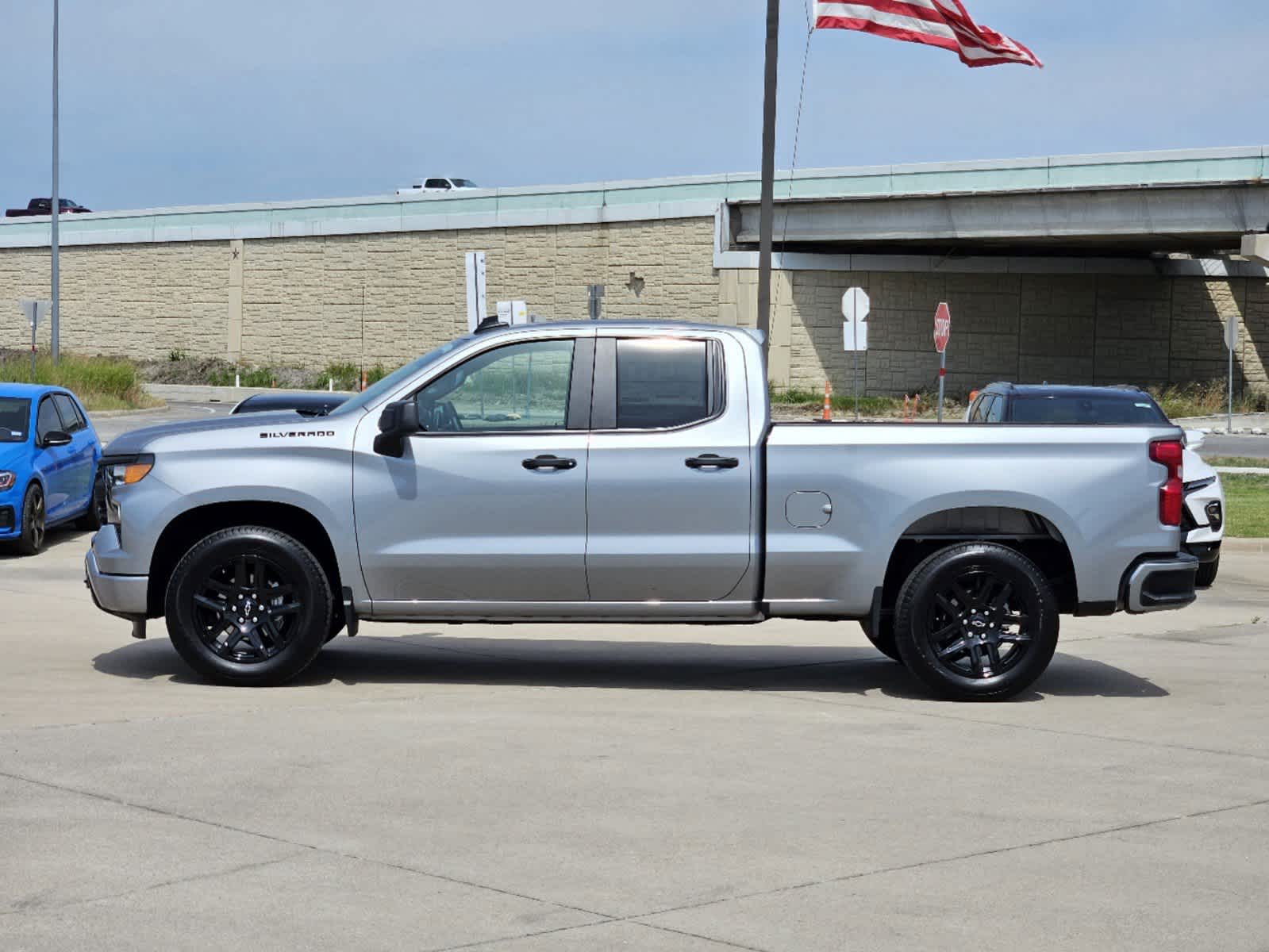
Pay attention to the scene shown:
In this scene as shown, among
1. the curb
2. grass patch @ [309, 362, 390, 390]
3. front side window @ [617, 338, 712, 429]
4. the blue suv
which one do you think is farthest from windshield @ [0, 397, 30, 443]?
grass patch @ [309, 362, 390, 390]

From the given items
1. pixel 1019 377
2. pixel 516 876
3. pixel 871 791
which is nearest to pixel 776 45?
pixel 871 791

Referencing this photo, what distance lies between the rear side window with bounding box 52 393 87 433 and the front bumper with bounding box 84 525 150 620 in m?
9.05

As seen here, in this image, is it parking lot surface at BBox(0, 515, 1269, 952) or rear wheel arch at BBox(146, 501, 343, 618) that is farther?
rear wheel arch at BBox(146, 501, 343, 618)

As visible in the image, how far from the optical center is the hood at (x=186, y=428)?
9.71m

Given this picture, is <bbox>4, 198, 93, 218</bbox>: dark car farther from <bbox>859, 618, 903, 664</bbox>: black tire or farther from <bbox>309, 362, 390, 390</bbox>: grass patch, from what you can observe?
<bbox>859, 618, 903, 664</bbox>: black tire

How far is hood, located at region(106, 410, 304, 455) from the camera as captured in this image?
9.71 m

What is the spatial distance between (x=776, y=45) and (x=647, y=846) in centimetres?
1781

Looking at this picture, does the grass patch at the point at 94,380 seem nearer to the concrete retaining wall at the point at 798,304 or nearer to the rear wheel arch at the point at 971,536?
the concrete retaining wall at the point at 798,304

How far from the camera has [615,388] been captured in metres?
9.67

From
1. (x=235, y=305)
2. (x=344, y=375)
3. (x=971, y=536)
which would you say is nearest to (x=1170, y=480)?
(x=971, y=536)

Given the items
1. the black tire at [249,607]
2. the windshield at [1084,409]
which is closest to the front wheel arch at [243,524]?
the black tire at [249,607]

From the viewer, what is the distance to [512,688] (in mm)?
9805

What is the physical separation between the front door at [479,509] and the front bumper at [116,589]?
3.94ft

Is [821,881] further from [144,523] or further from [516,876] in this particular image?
[144,523]
